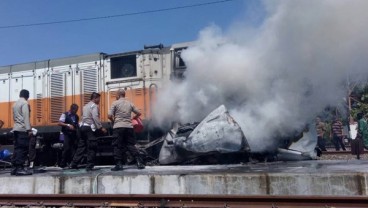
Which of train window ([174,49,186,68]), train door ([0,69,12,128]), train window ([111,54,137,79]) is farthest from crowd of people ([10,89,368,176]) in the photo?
train door ([0,69,12,128])

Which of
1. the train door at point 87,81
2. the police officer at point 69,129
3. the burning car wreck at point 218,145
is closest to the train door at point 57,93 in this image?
the train door at point 87,81

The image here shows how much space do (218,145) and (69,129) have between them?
3.27 m

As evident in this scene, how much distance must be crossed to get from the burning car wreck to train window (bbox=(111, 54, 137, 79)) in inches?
92.3

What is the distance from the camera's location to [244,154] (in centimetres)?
830

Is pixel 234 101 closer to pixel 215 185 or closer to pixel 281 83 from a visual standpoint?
pixel 281 83

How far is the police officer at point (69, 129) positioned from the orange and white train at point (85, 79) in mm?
1825

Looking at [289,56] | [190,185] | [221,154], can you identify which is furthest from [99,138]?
[289,56]

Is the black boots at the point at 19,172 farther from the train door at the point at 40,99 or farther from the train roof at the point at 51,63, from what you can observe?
the train roof at the point at 51,63

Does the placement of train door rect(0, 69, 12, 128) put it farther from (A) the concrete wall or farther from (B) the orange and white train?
(A) the concrete wall

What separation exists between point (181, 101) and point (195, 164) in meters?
1.45

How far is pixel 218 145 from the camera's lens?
314 inches

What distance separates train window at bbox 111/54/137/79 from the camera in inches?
428

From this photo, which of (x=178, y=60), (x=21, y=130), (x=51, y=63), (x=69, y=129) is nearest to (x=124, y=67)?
(x=178, y=60)

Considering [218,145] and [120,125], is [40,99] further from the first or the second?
[218,145]
